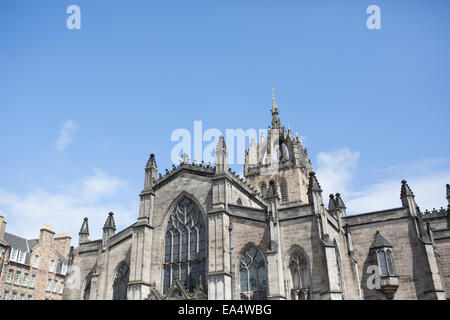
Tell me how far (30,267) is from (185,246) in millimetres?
21712

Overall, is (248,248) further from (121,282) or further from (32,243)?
(32,243)

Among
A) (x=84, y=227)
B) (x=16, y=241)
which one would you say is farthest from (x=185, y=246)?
(x=16, y=241)

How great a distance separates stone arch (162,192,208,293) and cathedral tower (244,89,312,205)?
15785 millimetres

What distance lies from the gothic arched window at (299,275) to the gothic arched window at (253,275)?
6.06 feet

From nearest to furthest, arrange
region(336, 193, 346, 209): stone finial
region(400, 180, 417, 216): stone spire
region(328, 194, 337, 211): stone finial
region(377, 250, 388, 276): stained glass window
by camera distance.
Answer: region(377, 250, 388, 276): stained glass window → region(400, 180, 417, 216): stone spire → region(328, 194, 337, 211): stone finial → region(336, 193, 346, 209): stone finial

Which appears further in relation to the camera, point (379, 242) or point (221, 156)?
point (221, 156)

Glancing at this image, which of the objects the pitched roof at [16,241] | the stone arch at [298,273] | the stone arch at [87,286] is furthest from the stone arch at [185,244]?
the pitched roof at [16,241]

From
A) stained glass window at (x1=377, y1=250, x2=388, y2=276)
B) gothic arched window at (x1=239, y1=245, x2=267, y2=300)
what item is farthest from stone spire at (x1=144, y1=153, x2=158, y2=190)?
stained glass window at (x1=377, y1=250, x2=388, y2=276)

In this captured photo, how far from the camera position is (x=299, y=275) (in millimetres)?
25609

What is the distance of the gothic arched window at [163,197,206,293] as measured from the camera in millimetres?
28866

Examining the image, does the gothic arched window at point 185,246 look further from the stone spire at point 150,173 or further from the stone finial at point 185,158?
the stone spire at point 150,173

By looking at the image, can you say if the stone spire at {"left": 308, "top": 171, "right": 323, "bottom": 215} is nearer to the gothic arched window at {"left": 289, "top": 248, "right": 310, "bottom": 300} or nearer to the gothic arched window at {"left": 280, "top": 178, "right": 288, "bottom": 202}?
the gothic arched window at {"left": 289, "top": 248, "right": 310, "bottom": 300}
